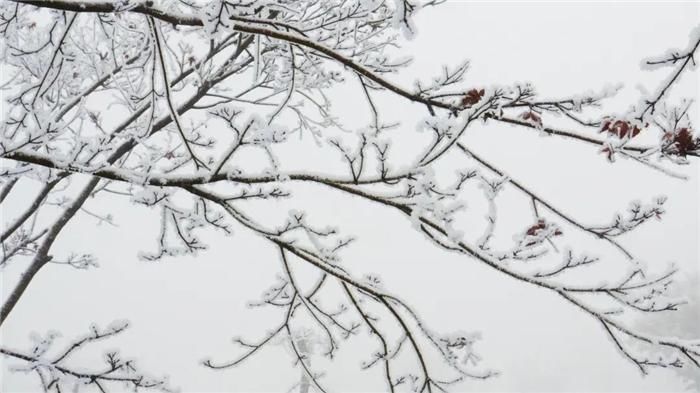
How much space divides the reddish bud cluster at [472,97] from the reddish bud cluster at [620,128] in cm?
43

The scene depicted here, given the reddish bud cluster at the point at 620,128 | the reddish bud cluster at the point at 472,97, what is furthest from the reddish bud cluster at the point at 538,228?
the reddish bud cluster at the point at 472,97

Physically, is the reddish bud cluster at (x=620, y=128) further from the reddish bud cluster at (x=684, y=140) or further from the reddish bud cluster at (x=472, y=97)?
the reddish bud cluster at (x=472, y=97)

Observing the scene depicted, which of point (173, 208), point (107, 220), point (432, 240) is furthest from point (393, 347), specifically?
point (107, 220)

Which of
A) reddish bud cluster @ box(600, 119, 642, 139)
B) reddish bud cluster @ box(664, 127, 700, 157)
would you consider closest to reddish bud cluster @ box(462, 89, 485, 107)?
reddish bud cluster @ box(600, 119, 642, 139)

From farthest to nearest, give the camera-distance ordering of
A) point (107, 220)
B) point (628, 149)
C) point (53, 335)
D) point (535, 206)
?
point (107, 220)
point (53, 335)
point (535, 206)
point (628, 149)

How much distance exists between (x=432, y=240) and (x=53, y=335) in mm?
1798

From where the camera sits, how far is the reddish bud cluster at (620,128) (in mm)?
1518

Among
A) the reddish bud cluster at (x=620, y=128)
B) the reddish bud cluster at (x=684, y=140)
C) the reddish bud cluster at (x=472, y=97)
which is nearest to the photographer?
the reddish bud cluster at (x=684, y=140)

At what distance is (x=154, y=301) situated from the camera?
65250 mm

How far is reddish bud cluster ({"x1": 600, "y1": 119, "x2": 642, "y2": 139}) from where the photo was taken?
152 centimetres

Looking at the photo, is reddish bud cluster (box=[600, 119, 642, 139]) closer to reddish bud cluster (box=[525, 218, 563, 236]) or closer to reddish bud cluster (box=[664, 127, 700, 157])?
reddish bud cluster (box=[664, 127, 700, 157])

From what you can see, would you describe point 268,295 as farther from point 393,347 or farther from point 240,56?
point 240,56

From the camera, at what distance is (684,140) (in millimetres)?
1409

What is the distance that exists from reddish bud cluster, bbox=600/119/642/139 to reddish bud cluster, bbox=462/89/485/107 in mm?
426
